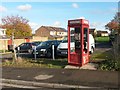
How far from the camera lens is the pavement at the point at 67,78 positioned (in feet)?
28.8

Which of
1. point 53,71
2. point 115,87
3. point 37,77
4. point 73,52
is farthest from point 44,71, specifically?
point 115,87

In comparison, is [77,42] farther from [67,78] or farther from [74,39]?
[67,78]

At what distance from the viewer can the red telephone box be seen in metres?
12.4

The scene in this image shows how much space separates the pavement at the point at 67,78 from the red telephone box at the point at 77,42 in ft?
3.01

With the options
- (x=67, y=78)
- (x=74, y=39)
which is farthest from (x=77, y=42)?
(x=67, y=78)

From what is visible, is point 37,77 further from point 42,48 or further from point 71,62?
point 42,48

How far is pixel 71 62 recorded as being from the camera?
42.7ft

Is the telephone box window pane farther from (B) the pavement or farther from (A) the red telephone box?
(B) the pavement

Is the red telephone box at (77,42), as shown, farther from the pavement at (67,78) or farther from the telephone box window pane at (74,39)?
the pavement at (67,78)

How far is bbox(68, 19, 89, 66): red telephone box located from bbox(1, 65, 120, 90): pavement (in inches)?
36.1

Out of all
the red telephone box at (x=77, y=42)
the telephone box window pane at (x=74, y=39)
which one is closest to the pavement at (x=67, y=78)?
the red telephone box at (x=77, y=42)

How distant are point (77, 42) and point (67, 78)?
13.7 feet

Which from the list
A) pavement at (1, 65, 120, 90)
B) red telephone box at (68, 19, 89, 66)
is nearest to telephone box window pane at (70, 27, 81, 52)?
red telephone box at (68, 19, 89, 66)

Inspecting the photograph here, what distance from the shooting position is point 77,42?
542 inches
